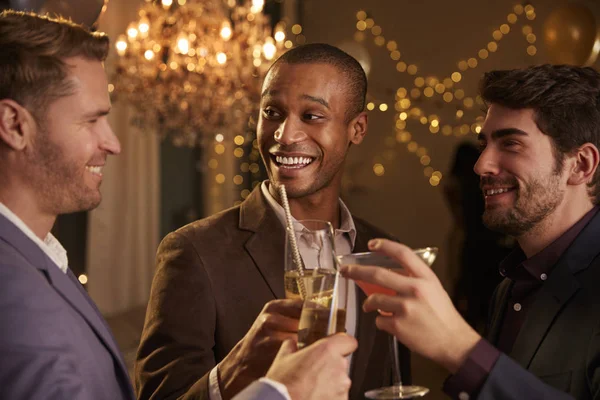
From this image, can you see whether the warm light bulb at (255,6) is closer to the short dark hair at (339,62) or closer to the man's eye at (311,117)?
the short dark hair at (339,62)

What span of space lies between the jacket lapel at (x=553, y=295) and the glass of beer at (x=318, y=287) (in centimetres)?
51

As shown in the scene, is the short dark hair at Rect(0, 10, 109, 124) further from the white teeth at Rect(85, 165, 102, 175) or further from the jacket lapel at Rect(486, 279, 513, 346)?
the jacket lapel at Rect(486, 279, 513, 346)

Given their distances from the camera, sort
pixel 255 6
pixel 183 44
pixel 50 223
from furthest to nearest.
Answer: pixel 255 6 → pixel 183 44 → pixel 50 223

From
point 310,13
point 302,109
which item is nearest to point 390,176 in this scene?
point 310,13

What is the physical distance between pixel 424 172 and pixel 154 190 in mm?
2829

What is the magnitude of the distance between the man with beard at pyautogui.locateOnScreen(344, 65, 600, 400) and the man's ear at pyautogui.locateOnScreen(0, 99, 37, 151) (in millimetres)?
1089

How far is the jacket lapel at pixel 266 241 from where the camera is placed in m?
2.06

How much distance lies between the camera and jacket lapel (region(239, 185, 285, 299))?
2.06 metres

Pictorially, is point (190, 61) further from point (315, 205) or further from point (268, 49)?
point (315, 205)

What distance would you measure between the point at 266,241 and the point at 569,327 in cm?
87

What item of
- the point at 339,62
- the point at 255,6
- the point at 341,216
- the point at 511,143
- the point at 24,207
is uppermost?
the point at 255,6

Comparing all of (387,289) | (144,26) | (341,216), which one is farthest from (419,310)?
(144,26)

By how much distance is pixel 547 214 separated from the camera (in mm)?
1896

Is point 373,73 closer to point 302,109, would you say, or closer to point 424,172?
point 424,172
